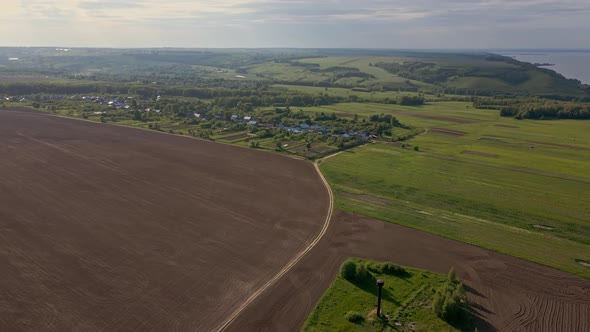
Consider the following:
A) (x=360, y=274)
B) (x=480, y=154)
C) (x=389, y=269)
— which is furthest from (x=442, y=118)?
(x=360, y=274)

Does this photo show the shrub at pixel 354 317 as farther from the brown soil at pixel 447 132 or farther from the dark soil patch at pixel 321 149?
the brown soil at pixel 447 132

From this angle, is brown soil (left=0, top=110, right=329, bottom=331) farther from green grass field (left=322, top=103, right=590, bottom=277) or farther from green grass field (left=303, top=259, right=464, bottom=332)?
green grass field (left=322, top=103, right=590, bottom=277)

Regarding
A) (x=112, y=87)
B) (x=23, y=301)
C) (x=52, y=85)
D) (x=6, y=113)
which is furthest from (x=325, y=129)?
(x=52, y=85)

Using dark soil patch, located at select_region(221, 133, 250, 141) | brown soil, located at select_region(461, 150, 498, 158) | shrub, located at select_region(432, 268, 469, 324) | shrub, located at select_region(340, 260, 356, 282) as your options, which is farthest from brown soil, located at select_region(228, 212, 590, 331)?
dark soil patch, located at select_region(221, 133, 250, 141)

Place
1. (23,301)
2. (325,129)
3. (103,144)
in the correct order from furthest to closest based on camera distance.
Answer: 1. (325,129)
2. (103,144)
3. (23,301)

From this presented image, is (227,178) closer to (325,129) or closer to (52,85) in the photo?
(325,129)

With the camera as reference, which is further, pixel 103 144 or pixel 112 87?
pixel 112 87

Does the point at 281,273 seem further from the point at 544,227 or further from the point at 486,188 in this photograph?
the point at 486,188
